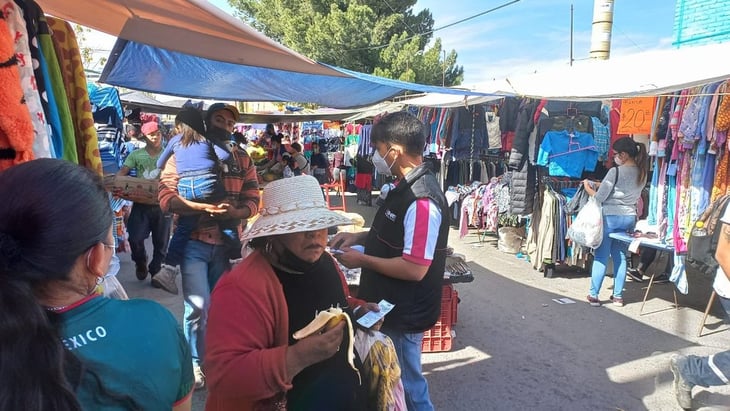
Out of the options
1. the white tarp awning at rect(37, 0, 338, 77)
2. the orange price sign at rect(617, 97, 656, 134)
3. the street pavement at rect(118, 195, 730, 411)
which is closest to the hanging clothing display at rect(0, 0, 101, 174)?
the white tarp awning at rect(37, 0, 338, 77)

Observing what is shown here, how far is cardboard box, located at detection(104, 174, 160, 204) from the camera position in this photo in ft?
9.70

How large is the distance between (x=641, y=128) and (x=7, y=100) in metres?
5.89

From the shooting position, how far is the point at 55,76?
1.62 m

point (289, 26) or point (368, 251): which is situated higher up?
point (289, 26)

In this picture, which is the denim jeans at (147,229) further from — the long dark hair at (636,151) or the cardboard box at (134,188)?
the long dark hair at (636,151)

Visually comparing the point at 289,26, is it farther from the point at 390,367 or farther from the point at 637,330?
the point at 390,367

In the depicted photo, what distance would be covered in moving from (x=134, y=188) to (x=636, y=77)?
4.43 metres

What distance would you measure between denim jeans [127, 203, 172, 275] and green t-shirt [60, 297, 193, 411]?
4593 millimetres

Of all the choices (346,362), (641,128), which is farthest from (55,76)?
(641,128)

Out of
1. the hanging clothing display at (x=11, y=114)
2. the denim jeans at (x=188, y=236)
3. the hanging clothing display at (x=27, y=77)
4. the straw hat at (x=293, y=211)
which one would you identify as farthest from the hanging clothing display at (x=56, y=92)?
the denim jeans at (x=188, y=236)

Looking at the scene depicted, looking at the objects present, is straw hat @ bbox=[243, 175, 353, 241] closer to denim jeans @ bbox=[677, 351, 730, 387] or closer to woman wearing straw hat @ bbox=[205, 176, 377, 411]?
woman wearing straw hat @ bbox=[205, 176, 377, 411]

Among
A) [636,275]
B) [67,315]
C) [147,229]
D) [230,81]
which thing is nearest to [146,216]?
[147,229]

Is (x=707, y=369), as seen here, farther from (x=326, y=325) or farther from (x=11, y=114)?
(x=11, y=114)

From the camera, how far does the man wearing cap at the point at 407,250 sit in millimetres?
2277
